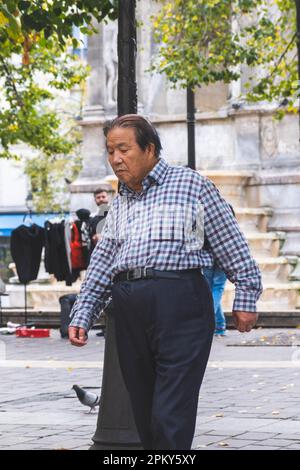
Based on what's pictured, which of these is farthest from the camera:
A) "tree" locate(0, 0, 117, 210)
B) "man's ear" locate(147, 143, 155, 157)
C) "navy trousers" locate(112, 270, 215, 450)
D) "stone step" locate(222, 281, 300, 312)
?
"stone step" locate(222, 281, 300, 312)

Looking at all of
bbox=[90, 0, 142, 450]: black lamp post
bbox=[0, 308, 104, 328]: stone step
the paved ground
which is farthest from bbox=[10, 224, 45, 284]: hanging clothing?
bbox=[90, 0, 142, 450]: black lamp post

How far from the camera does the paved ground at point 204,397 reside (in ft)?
27.0

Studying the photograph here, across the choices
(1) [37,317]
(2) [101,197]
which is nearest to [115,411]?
(2) [101,197]

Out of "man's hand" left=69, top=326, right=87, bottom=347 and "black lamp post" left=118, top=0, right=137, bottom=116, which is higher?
"black lamp post" left=118, top=0, right=137, bottom=116

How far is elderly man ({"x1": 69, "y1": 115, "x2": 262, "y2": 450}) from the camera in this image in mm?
5859

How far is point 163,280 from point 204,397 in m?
4.84

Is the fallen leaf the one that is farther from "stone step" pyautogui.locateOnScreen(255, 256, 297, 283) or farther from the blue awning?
the blue awning

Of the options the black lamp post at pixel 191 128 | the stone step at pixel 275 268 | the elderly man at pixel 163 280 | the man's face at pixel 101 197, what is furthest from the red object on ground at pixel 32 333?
the elderly man at pixel 163 280

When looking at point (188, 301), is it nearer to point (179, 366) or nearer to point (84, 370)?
point (179, 366)

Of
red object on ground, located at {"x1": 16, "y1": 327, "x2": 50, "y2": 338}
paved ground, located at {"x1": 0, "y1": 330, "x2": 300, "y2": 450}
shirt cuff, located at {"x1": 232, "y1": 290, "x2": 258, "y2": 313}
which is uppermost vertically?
shirt cuff, located at {"x1": 232, "y1": 290, "x2": 258, "y2": 313}

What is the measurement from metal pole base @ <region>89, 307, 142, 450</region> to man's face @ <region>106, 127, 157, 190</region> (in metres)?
1.57

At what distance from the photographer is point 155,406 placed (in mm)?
5855

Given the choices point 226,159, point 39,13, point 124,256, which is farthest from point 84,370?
point 226,159

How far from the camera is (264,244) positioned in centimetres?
2330
